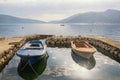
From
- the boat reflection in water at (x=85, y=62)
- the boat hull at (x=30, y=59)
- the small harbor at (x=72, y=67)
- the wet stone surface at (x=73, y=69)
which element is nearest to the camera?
the wet stone surface at (x=73, y=69)

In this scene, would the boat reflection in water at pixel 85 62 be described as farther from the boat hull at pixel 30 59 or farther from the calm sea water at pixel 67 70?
the boat hull at pixel 30 59

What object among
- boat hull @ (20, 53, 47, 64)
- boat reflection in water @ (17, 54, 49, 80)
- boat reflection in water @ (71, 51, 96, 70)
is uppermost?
boat hull @ (20, 53, 47, 64)

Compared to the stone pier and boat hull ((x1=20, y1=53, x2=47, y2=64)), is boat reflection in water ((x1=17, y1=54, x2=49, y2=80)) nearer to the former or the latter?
boat hull ((x1=20, y1=53, x2=47, y2=64))

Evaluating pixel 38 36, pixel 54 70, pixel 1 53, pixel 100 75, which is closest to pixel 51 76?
pixel 54 70

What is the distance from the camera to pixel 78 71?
88.6 ft

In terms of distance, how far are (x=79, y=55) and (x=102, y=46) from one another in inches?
407

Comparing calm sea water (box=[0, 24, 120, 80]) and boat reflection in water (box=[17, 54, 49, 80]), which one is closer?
calm sea water (box=[0, 24, 120, 80])

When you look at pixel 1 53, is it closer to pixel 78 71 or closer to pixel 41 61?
pixel 41 61

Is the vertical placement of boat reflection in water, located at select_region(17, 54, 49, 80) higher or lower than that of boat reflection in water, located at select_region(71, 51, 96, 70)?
higher

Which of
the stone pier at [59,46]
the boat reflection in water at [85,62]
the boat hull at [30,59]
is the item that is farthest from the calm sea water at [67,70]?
the stone pier at [59,46]

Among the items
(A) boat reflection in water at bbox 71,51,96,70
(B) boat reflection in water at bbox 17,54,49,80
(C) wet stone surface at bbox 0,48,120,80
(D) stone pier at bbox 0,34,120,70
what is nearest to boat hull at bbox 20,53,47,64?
(B) boat reflection in water at bbox 17,54,49,80

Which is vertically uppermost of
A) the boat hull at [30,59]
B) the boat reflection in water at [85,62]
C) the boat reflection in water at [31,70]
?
the boat hull at [30,59]

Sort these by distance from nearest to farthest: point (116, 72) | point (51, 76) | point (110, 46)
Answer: point (51, 76)
point (116, 72)
point (110, 46)

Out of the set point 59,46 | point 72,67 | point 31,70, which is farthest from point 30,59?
point 59,46
